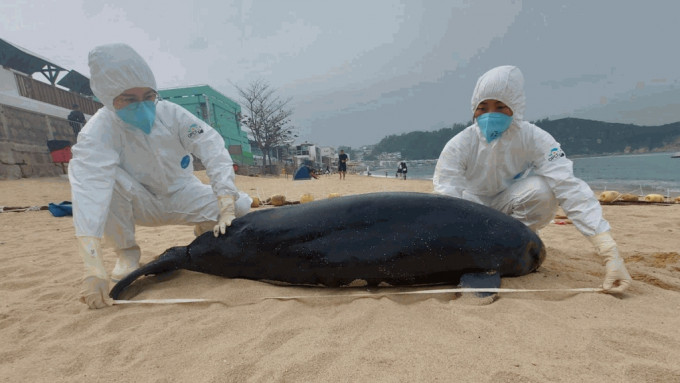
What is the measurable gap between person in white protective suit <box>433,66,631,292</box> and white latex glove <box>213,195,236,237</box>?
195 cm

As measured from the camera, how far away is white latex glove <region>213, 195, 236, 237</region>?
270cm

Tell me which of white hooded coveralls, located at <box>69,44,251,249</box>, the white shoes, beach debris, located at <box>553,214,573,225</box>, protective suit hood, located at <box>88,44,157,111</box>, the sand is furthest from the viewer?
beach debris, located at <box>553,214,573,225</box>

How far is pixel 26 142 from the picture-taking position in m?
11.9

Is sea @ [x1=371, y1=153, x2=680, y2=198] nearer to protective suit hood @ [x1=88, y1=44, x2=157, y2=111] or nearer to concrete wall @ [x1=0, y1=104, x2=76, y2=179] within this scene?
protective suit hood @ [x1=88, y1=44, x2=157, y2=111]

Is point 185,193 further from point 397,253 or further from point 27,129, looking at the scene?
point 27,129

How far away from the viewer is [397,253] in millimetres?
2332

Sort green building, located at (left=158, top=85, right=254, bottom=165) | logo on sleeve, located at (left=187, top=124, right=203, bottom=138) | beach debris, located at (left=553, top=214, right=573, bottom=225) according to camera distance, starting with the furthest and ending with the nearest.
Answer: green building, located at (left=158, top=85, right=254, bottom=165) < beach debris, located at (left=553, top=214, right=573, bottom=225) < logo on sleeve, located at (left=187, top=124, right=203, bottom=138)

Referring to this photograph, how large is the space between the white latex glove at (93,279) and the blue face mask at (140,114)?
1.17m

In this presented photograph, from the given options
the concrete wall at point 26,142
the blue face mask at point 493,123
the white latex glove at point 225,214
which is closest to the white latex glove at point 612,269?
the blue face mask at point 493,123

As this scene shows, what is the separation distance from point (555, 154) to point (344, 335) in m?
2.53

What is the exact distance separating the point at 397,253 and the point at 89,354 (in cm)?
190

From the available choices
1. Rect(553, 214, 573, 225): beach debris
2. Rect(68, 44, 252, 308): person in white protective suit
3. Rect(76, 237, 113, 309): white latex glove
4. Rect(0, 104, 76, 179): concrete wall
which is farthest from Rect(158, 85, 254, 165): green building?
Rect(76, 237, 113, 309): white latex glove

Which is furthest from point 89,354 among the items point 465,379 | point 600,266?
point 600,266

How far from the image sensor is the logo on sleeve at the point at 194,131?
317cm
